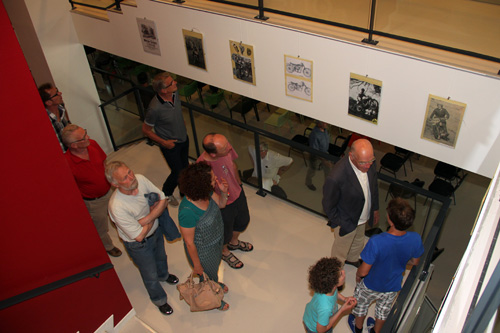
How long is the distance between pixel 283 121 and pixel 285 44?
3899mm

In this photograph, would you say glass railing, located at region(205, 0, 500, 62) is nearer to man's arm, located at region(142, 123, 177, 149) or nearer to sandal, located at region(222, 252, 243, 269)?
man's arm, located at region(142, 123, 177, 149)

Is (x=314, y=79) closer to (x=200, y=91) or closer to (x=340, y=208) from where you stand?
(x=340, y=208)

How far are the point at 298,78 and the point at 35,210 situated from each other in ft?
9.50

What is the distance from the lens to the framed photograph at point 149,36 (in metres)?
5.77

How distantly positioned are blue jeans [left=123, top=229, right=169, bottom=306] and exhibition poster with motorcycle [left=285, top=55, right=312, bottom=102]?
83.2 inches

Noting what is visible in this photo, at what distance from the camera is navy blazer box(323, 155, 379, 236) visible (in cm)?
399

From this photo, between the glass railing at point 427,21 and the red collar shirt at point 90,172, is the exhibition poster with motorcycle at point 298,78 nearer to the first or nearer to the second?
the glass railing at point 427,21

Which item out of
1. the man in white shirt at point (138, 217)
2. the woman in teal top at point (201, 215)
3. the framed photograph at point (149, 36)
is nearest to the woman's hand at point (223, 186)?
the woman in teal top at point (201, 215)

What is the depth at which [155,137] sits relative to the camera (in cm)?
533

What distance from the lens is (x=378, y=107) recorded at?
4.29 metres

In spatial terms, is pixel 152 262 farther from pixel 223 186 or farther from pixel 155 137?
pixel 155 137

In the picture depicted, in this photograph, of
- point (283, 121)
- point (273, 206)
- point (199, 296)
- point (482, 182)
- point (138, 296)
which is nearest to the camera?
point (199, 296)

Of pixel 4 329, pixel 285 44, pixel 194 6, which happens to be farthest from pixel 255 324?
pixel 194 6

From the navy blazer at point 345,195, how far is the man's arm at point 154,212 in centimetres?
152
